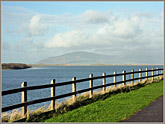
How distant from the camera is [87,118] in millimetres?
9680

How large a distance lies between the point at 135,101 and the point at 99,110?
295 cm

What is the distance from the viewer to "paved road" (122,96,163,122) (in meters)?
9.17

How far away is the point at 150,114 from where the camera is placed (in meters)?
10.1

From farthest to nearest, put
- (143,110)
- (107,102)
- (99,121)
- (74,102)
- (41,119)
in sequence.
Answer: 1. (107,102)
2. (74,102)
3. (143,110)
4. (41,119)
5. (99,121)

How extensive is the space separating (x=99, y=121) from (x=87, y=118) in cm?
63

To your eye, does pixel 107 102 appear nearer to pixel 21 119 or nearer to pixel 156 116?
pixel 156 116

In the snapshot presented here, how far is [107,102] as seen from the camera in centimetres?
1308

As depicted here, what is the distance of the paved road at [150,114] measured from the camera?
9.17m

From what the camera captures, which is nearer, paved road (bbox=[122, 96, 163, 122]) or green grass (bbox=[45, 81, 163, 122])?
paved road (bbox=[122, 96, 163, 122])

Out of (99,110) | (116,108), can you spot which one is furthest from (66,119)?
(116,108)

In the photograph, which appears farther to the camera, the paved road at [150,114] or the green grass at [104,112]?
the green grass at [104,112]

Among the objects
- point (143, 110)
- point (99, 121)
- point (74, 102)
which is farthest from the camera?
point (74, 102)

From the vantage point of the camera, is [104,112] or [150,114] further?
[104,112]

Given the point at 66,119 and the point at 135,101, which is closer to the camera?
the point at 66,119
